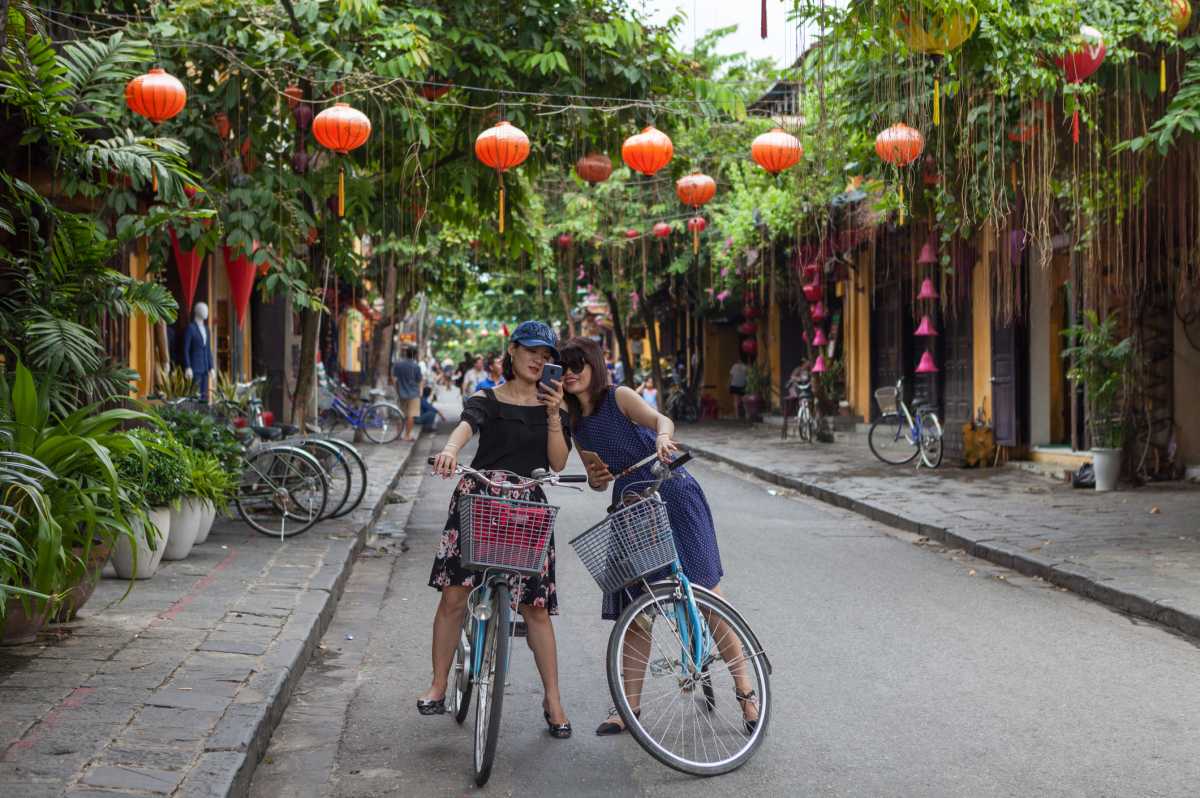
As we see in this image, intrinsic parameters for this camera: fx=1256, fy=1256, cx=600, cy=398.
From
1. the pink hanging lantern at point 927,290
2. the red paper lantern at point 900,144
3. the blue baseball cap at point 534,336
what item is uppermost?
the red paper lantern at point 900,144

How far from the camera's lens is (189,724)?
4777mm

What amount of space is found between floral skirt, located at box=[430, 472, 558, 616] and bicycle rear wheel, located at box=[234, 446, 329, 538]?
5.56 meters

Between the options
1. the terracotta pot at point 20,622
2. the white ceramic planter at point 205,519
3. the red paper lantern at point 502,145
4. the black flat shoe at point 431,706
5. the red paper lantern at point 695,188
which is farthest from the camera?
the red paper lantern at point 695,188

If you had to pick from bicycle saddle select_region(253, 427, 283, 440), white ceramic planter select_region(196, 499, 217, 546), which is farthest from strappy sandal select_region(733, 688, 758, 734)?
bicycle saddle select_region(253, 427, 283, 440)

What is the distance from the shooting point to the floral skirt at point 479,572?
15.8 feet

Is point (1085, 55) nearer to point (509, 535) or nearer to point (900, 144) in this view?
point (900, 144)

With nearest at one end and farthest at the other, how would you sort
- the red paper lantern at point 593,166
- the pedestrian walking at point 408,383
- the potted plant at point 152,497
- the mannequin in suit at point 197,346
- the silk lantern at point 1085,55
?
the potted plant at point 152,497
the silk lantern at point 1085,55
the red paper lantern at point 593,166
the mannequin in suit at point 197,346
the pedestrian walking at point 408,383

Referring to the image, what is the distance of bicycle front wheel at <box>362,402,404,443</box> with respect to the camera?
23.0m

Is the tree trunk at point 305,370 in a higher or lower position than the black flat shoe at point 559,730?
higher

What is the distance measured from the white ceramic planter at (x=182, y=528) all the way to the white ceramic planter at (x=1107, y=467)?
32.0 ft

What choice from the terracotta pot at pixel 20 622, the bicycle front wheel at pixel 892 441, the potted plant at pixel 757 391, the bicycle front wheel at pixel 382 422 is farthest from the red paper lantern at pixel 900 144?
the potted plant at pixel 757 391

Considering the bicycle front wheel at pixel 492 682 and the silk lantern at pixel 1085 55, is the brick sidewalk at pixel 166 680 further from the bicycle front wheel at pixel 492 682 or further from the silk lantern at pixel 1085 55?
the silk lantern at pixel 1085 55

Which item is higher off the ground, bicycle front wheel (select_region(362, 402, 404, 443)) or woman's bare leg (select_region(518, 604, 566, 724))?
bicycle front wheel (select_region(362, 402, 404, 443))

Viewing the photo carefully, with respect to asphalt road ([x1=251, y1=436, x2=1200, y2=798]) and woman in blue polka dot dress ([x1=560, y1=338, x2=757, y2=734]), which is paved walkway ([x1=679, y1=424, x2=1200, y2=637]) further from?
woman in blue polka dot dress ([x1=560, y1=338, x2=757, y2=734])
